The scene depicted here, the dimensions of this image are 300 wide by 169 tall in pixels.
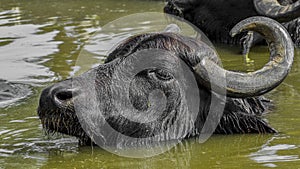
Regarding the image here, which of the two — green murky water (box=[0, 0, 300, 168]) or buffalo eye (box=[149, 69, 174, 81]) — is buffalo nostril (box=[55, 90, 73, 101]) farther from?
buffalo eye (box=[149, 69, 174, 81])

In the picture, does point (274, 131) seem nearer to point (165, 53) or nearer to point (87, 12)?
point (165, 53)

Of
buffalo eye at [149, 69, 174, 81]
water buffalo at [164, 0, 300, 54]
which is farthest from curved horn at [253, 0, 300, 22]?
buffalo eye at [149, 69, 174, 81]

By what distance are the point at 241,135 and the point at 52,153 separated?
4.82 feet

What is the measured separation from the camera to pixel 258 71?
595 centimetres

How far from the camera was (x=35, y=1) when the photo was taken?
1748 centimetres

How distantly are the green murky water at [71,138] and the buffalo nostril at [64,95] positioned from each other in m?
0.46

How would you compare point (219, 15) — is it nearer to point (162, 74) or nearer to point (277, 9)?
point (277, 9)

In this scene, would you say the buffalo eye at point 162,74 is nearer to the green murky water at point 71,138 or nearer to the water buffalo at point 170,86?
the water buffalo at point 170,86

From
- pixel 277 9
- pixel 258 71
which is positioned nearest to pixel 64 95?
pixel 258 71

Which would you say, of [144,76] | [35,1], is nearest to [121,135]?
[144,76]

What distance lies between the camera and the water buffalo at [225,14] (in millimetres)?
10517

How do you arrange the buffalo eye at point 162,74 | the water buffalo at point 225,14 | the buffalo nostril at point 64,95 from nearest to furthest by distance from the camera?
the buffalo nostril at point 64,95 → the buffalo eye at point 162,74 → the water buffalo at point 225,14

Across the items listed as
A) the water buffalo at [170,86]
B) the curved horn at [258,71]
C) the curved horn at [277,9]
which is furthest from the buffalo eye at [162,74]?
the curved horn at [277,9]

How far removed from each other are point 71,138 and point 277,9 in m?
4.22
